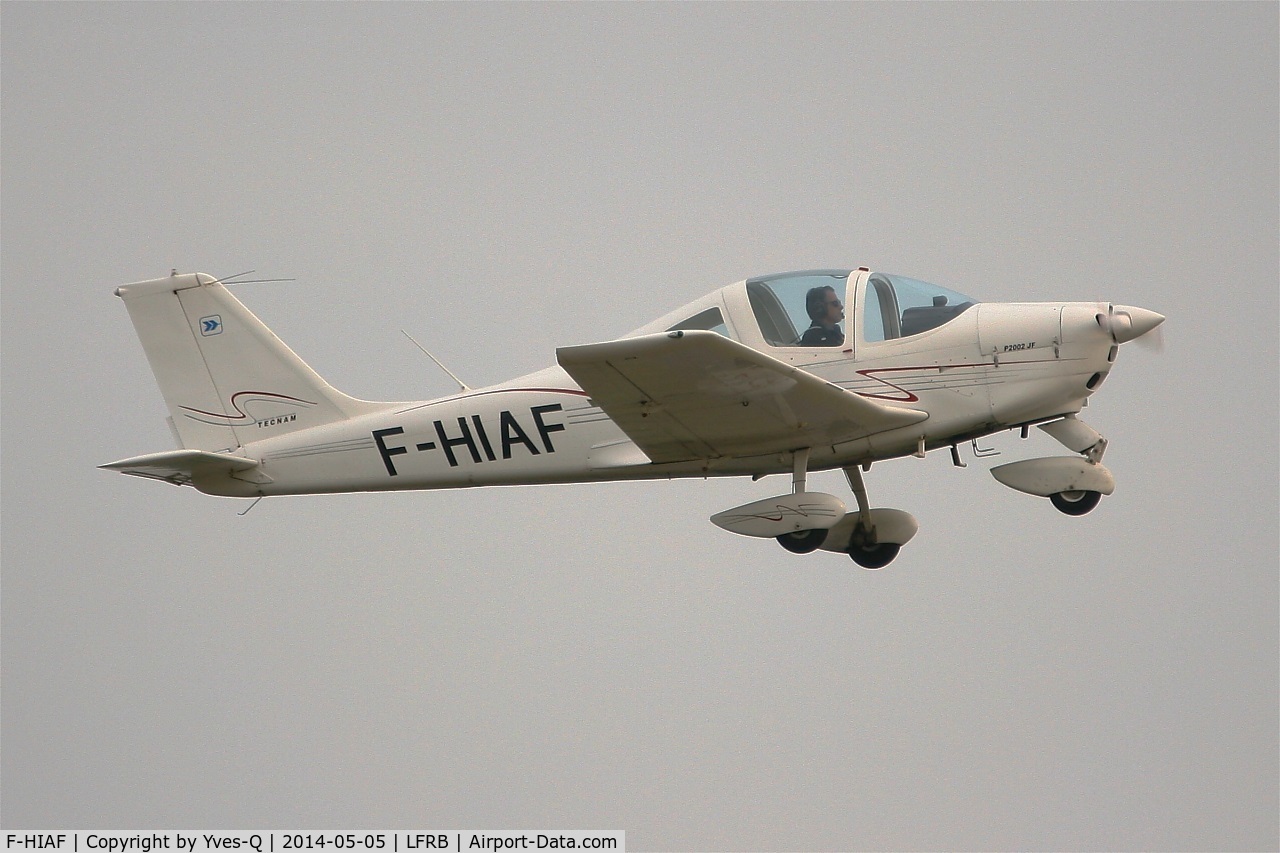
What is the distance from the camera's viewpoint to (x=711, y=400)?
33.4 feet

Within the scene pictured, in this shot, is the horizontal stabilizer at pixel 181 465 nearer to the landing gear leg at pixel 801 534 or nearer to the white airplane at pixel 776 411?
the white airplane at pixel 776 411

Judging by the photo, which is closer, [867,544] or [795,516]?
[795,516]

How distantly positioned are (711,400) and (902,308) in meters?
1.73

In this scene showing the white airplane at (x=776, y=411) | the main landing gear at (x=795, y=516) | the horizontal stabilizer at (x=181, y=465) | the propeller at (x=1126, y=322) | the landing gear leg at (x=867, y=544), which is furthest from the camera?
the landing gear leg at (x=867, y=544)

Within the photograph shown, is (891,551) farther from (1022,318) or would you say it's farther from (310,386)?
Answer: (310,386)

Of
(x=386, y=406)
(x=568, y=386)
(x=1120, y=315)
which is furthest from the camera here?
(x=386, y=406)

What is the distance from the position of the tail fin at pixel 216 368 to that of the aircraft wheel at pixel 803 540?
3.98 metres

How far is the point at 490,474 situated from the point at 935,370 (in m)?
3.53

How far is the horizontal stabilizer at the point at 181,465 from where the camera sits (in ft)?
38.3

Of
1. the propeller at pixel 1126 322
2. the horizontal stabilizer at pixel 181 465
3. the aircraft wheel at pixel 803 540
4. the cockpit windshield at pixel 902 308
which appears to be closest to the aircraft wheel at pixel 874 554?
the aircraft wheel at pixel 803 540

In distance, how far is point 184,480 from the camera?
12.1m

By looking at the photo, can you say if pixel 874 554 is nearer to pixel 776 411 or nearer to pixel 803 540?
pixel 803 540

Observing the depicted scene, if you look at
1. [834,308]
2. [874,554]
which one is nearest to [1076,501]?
[874,554]

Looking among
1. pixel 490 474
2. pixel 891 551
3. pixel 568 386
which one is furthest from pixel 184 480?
pixel 891 551
